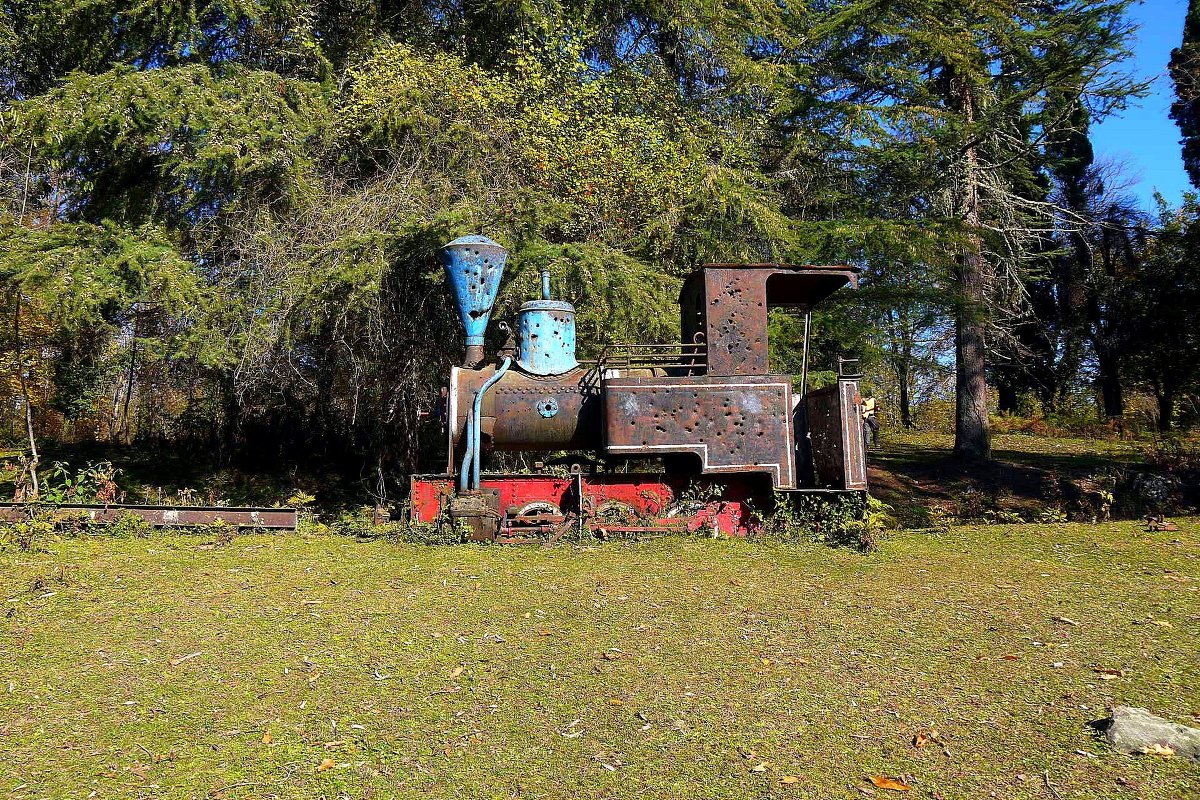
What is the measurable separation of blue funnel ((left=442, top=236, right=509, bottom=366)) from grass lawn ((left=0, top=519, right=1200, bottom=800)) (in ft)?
9.25

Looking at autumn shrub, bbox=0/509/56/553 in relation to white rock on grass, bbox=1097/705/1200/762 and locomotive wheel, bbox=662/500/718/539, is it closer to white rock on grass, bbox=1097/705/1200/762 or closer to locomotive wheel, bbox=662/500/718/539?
locomotive wheel, bbox=662/500/718/539

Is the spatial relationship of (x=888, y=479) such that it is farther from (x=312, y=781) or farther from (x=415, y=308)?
(x=312, y=781)

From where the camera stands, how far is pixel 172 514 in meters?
8.81

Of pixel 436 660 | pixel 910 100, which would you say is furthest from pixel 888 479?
pixel 436 660

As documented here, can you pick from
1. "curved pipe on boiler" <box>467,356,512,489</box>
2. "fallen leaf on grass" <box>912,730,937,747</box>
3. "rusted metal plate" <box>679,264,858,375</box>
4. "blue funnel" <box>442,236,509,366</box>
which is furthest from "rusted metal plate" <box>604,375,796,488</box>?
"fallen leaf on grass" <box>912,730,937,747</box>

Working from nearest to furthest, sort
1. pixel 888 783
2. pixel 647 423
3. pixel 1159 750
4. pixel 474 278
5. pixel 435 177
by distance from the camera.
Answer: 1. pixel 888 783
2. pixel 1159 750
3. pixel 647 423
4. pixel 474 278
5. pixel 435 177

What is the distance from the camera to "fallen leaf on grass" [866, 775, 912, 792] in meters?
3.51

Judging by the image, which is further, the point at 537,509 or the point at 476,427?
the point at 537,509

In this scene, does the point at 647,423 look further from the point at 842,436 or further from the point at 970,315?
the point at 970,315

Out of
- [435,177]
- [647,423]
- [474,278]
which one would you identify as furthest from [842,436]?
[435,177]

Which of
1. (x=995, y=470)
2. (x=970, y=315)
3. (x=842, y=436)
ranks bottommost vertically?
(x=995, y=470)

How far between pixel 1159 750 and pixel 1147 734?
0.31ft

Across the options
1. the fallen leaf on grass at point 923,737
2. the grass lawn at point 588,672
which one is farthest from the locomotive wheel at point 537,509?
the fallen leaf on grass at point 923,737

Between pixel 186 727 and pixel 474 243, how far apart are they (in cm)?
627
